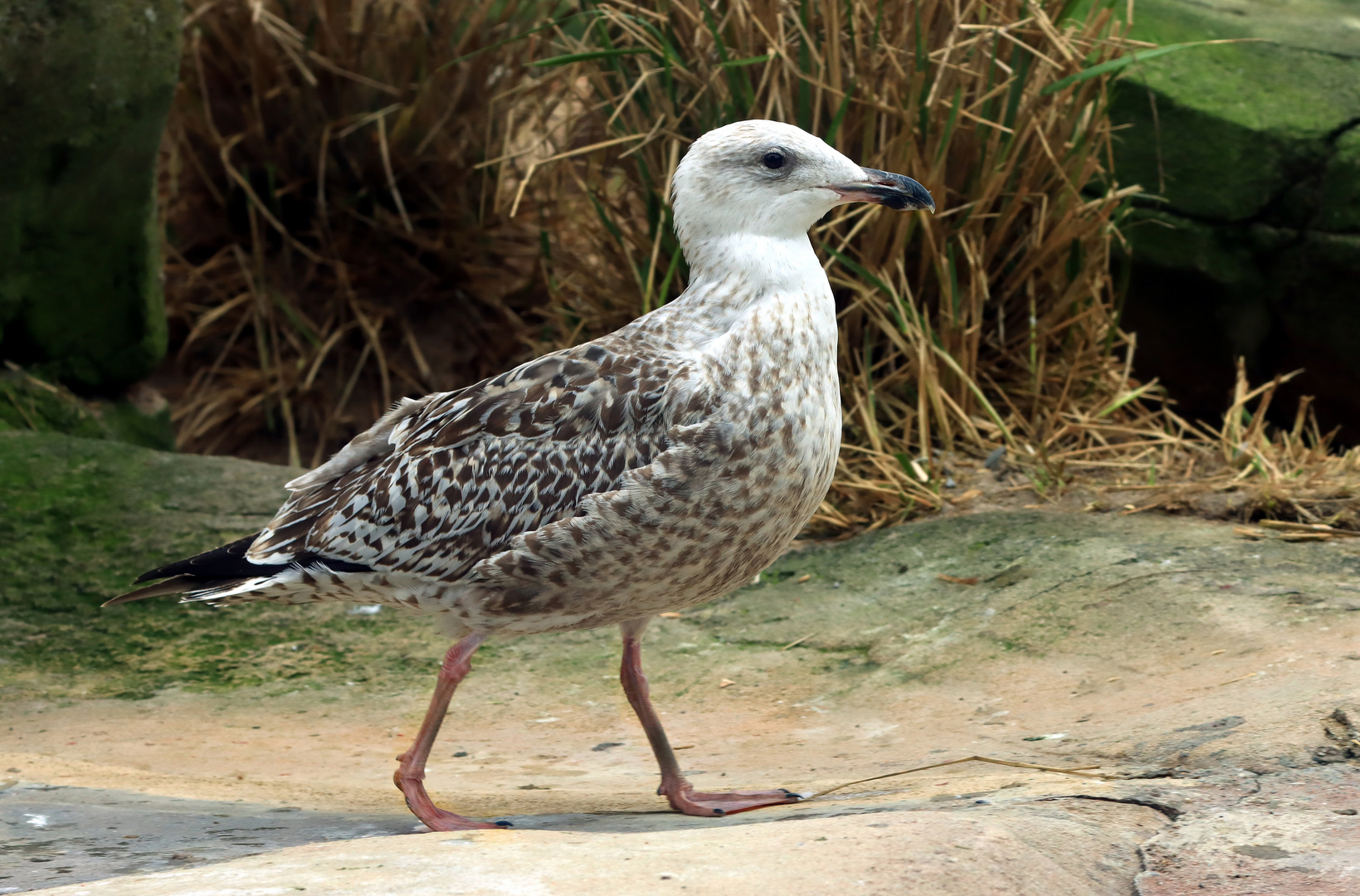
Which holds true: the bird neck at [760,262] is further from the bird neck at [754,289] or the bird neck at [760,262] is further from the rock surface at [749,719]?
the rock surface at [749,719]

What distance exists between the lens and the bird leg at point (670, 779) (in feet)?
10.0

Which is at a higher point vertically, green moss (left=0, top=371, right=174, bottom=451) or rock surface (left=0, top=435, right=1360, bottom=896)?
green moss (left=0, top=371, right=174, bottom=451)

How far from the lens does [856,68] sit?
489cm

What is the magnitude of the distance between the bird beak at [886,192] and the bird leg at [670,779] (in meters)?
1.12

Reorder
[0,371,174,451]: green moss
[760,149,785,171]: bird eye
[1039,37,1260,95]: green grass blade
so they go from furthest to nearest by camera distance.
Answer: [0,371,174,451]: green moss < [1039,37,1260,95]: green grass blade < [760,149,785,171]: bird eye

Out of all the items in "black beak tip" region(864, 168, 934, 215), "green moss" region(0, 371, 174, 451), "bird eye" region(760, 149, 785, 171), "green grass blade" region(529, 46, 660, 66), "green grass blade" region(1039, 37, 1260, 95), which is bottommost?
"green moss" region(0, 371, 174, 451)

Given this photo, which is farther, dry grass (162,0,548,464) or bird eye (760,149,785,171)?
dry grass (162,0,548,464)

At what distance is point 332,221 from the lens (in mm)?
7078

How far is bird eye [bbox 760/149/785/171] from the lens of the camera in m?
3.19

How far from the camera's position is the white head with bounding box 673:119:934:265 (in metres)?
3.20

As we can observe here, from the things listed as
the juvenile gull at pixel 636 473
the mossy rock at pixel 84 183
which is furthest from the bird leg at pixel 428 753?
the mossy rock at pixel 84 183

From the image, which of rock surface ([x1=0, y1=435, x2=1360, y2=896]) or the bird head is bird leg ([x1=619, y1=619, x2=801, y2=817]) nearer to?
rock surface ([x1=0, y1=435, x2=1360, y2=896])

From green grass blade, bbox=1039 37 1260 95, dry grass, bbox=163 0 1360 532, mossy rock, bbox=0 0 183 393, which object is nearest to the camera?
green grass blade, bbox=1039 37 1260 95

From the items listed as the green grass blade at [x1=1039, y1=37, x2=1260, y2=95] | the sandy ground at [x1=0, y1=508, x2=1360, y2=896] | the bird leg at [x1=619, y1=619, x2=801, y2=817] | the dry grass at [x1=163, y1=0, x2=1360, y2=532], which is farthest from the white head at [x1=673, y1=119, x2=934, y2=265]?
the green grass blade at [x1=1039, y1=37, x2=1260, y2=95]
